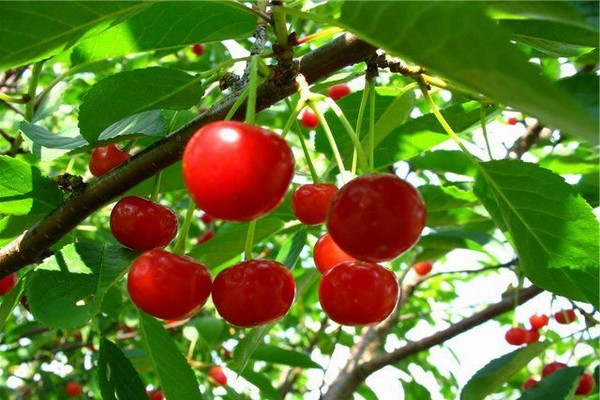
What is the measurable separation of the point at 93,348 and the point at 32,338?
0.58 meters

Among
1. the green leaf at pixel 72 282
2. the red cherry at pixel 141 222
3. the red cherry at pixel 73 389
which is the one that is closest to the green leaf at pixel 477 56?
the red cherry at pixel 141 222

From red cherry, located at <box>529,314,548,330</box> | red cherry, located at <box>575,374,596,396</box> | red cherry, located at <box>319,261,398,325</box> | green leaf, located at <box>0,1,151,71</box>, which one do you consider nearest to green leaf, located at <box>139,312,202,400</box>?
red cherry, located at <box>319,261,398,325</box>

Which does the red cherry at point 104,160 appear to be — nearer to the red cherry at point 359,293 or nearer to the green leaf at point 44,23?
the green leaf at point 44,23

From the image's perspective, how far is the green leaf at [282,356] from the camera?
11.3 feet

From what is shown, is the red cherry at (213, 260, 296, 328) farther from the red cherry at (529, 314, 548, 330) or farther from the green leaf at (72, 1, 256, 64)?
the red cherry at (529, 314, 548, 330)

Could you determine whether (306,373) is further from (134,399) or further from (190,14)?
(190,14)

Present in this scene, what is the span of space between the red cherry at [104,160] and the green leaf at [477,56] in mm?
1101

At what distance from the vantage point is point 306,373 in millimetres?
7406

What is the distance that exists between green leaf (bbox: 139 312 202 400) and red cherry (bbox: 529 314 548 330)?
338cm

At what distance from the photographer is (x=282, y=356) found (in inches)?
138

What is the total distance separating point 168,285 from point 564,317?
11.7 ft

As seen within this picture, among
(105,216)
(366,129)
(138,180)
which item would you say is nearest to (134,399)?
(138,180)

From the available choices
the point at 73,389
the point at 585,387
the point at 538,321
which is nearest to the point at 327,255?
the point at 585,387

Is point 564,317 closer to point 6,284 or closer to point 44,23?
point 6,284
